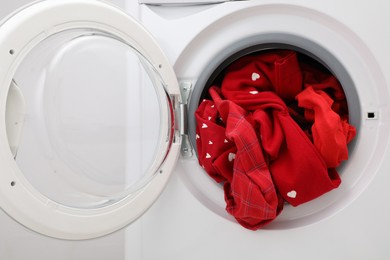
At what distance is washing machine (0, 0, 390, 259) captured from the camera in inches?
20.9

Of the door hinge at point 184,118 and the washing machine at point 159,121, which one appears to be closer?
the washing machine at point 159,121

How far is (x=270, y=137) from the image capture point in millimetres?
707

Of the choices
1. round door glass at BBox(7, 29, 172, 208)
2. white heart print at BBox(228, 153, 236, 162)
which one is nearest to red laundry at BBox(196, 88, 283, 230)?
white heart print at BBox(228, 153, 236, 162)

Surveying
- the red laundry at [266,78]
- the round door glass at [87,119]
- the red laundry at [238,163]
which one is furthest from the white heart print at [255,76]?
the round door glass at [87,119]

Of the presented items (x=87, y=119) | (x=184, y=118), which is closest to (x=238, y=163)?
(x=184, y=118)

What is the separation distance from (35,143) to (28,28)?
202 millimetres

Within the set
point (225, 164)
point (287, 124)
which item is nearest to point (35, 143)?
point (225, 164)

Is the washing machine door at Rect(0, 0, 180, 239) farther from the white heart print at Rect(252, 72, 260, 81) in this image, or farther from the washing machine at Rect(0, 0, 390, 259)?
the white heart print at Rect(252, 72, 260, 81)

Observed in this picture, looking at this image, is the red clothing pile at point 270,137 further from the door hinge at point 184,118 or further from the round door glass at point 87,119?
the round door glass at point 87,119

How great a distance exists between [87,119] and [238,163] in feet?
1.12

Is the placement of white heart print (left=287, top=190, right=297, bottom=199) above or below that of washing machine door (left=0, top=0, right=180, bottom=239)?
below

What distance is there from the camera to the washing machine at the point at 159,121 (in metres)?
0.53

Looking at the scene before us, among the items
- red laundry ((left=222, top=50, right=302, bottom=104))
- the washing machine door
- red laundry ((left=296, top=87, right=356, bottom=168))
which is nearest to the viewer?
the washing machine door

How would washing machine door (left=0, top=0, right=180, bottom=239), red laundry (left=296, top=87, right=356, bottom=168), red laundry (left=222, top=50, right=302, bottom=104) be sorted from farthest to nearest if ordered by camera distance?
1. red laundry (left=222, top=50, right=302, bottom=104)
2. red laundry (left=296, top=87, right=356, bottom=168)
3. washing machine door (left=0, top=0, right=180, bottom=239)
